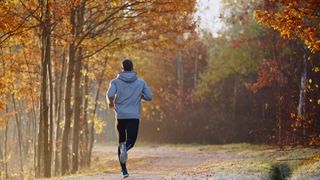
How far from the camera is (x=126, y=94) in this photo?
1011 centimetres

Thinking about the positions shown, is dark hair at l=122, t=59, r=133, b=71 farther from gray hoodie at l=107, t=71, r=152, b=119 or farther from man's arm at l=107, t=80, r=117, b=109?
man's arm at l=107, t=80, r=117, b=109

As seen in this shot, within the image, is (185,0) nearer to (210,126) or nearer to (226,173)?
(226,173)

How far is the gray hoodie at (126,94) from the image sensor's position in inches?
394

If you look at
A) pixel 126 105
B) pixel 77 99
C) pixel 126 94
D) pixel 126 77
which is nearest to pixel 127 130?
pixel 126 105

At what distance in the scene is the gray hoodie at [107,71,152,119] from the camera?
10.0 m

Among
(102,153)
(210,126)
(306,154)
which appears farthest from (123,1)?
(210,126)

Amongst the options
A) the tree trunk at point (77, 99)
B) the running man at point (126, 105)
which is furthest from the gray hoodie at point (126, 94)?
the tree trunk at point (77, 99)

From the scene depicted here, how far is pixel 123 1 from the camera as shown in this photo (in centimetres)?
1619

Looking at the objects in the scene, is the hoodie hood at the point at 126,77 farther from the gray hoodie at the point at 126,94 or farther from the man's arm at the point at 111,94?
the man's arm at the point at 111,94

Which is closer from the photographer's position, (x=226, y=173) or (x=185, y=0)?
(x=226, y=173)

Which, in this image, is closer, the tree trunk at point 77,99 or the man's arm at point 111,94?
the man's arm at point 111,94

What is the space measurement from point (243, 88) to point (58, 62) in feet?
41.5

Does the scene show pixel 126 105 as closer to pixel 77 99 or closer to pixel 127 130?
pixel 127 130

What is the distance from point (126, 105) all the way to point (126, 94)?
21cm
